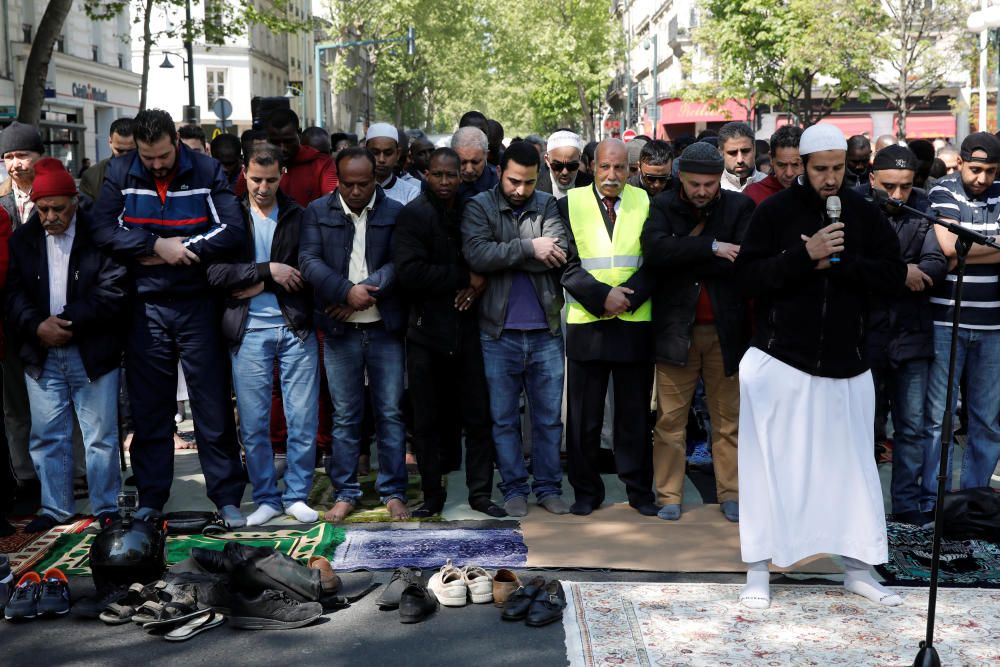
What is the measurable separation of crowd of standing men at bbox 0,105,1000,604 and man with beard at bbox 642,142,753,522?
0.05 feet

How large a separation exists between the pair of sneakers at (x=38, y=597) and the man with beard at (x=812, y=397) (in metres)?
3.30

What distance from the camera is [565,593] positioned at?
6340 mm

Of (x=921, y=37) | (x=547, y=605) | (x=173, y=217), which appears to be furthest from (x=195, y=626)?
(x=921, y=37)

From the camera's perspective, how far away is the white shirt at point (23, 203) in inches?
322

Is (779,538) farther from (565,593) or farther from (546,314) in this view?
(546,314)

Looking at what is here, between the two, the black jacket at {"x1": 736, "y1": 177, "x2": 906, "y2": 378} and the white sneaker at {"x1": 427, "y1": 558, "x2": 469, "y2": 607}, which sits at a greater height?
the black jacket at {"x1": 736, "y1": 177, "x2": 906, "y2": 378}

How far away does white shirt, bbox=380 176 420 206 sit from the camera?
924cm

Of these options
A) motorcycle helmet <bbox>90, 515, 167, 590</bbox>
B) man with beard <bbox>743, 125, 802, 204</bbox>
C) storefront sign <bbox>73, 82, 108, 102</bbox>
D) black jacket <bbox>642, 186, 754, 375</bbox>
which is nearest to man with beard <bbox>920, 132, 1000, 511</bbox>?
man with beard <bbox>743, 125, 802, 204</bbox>

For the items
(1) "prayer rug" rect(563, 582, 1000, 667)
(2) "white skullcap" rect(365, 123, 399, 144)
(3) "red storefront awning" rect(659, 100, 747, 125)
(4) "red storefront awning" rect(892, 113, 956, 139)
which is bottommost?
(1) "prayer rug" rect(563, 582, 1000, 667)

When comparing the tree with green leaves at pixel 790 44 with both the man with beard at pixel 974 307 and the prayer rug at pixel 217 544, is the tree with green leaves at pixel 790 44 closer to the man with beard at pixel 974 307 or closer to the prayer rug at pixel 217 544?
the man with beard at pixel 974 307

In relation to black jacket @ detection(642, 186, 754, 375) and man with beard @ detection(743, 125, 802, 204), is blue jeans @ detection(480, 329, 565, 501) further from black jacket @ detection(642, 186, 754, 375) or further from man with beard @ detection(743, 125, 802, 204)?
man with beard @ detection(743, 125, 802, 204)

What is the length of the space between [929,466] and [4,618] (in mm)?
5265

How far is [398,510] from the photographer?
7.81 m

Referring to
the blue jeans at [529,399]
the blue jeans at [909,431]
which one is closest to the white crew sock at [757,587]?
the blue jeans at [909,431]
